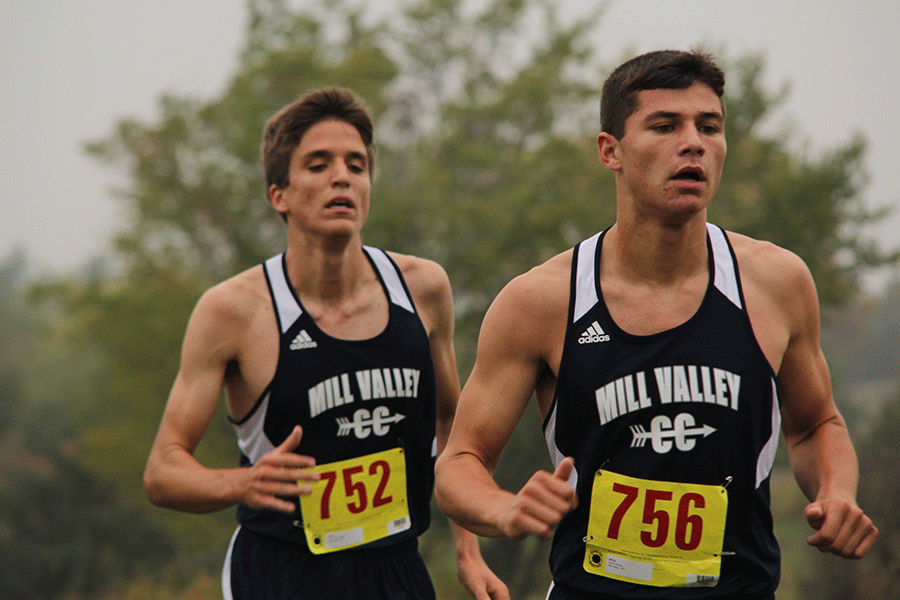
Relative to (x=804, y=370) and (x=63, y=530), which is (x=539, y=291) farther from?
(x=63, y=530)

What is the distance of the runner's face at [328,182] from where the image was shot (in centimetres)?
414

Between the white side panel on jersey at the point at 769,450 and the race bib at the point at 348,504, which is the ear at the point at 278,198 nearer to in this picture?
the race bib at the point at 348,504

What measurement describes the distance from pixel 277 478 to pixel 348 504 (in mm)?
740

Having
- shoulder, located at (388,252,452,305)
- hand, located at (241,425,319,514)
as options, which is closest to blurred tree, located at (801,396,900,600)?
shoulder, located at (388,252,452,305)

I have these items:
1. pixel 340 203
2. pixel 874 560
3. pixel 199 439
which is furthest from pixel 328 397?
pixel 874 560

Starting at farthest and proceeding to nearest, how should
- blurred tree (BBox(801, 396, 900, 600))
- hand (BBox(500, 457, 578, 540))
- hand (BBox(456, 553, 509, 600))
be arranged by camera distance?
blurred tree (BBox(801, 396, 900, 600)) → hand (BBox(456, 553, 509, 600)) → hand (BBox(500, 457, 578, 540))

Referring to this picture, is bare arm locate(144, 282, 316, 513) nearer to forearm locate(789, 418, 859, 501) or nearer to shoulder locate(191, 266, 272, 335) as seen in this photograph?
shoulder locate(191, 266, 272, 335)

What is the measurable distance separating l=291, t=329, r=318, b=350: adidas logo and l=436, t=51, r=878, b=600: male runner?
1.20m

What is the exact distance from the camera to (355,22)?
2830cm

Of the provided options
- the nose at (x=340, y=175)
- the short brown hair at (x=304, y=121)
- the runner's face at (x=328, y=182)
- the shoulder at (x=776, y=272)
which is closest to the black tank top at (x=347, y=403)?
the runner's face at (x=328, y=182)

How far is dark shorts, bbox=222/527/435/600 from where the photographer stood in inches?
152

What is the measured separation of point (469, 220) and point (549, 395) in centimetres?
2079

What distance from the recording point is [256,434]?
13.0 feet

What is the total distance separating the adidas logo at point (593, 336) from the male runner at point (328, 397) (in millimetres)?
1240
